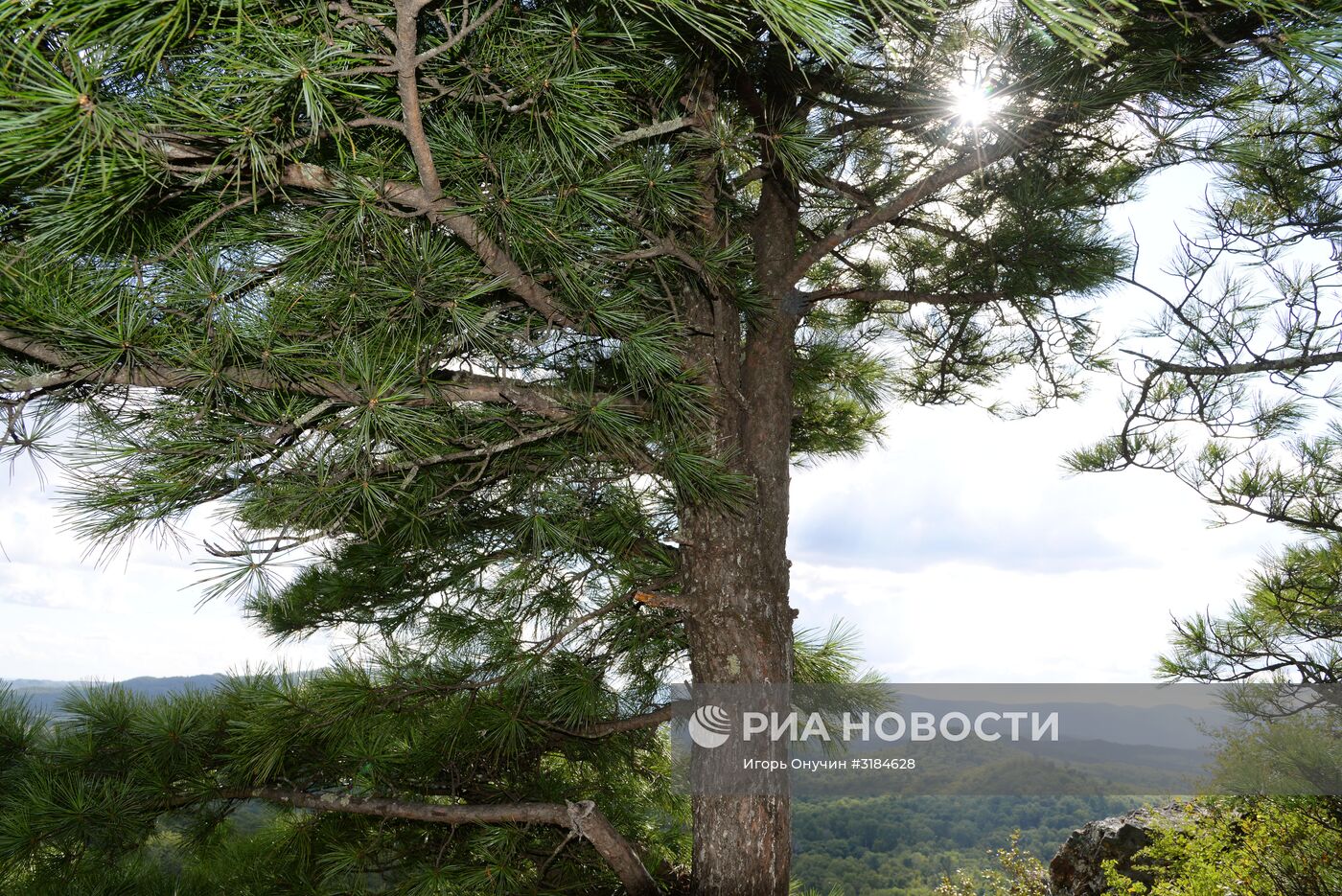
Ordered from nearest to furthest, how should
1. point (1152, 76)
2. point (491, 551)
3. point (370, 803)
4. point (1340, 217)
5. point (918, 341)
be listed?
point (1152, 76) → point (370, 803) → point (491, 551) → point (1340, 217) → point (918, 341)

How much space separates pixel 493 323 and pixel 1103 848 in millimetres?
2821

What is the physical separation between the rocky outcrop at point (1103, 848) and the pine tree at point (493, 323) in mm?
1388

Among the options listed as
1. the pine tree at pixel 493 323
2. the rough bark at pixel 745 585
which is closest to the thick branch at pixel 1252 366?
the pine tree at pixel 493 323

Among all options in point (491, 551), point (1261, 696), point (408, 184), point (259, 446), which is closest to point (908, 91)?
point (408, 184)

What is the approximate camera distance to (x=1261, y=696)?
7.36 ft

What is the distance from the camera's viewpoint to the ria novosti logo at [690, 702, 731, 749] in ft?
5.75

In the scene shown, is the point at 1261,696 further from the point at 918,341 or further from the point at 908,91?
the point at 908,91

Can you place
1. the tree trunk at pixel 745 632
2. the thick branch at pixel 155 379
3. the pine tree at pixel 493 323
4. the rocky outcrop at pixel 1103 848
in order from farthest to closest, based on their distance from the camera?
the rocky outcrop at pixel 1103 848 < the tree trunk at pixel 745 632 < the thick branch at pixel 155 379 < the pine tree at pixel 493 323

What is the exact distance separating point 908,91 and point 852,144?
274mm

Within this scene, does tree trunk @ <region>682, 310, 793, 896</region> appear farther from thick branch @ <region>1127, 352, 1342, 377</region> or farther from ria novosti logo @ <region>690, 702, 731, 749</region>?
thick branch @ <region>1127, 352, 1342, 377</region>

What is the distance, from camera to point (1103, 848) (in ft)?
9.65

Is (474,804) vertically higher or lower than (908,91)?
lower

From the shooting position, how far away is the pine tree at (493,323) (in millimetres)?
1041

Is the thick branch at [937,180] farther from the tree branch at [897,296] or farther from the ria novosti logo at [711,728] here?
the ria novosti logo at [711,728]
